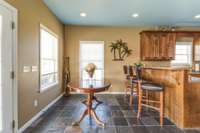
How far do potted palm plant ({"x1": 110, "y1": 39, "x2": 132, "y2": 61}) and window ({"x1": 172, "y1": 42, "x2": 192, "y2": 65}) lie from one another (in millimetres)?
1858

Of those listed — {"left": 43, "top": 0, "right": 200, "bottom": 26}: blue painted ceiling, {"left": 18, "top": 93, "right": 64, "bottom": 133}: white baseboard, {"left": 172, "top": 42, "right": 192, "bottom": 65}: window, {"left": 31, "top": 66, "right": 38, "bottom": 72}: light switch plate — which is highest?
{"left": 43, "top": 0, "right": 200, "bottom": 26}: blue painted ceiling

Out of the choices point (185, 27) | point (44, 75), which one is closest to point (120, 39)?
point (185, 27)

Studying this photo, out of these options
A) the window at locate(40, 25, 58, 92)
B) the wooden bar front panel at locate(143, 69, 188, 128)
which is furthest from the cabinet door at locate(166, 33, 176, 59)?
the window at locate(40, 25, 58, 92)

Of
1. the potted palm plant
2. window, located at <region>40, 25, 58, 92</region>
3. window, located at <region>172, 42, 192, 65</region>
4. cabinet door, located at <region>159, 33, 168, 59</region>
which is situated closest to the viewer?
window, located at <region>40, 25, 58, 92</region>

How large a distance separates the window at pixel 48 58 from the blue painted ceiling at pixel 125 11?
0.74m

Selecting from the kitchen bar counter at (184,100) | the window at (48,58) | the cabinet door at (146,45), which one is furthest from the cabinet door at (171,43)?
the window at (48,58)

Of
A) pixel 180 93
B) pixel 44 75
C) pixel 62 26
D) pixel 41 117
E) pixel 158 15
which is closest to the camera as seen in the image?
pixel 180 93

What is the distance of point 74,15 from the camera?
4.96m

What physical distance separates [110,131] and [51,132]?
1.02 m

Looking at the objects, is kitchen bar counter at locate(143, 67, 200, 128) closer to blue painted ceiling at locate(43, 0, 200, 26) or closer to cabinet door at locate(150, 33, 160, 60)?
blue painted ceiling at locate(43, 0, 200, 26)

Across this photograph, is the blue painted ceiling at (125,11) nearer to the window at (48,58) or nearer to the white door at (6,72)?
the window at (48,58)

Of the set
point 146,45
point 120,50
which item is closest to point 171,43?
point 146,45

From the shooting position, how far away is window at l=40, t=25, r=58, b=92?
13.3ft

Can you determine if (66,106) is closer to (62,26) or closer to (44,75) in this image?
(44,75)
